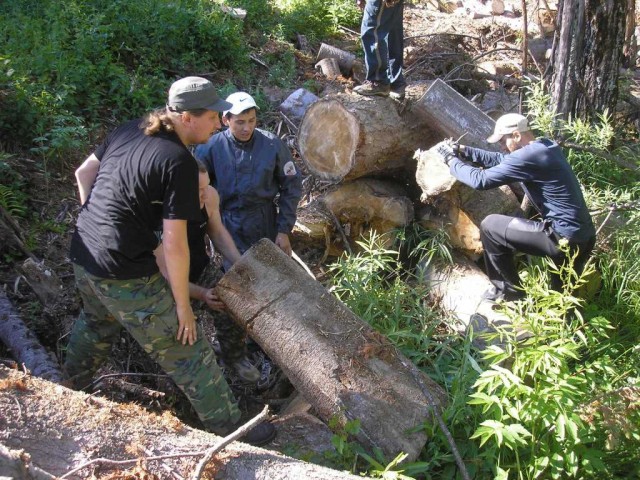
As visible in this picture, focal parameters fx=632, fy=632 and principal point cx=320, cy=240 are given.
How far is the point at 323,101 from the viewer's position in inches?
192

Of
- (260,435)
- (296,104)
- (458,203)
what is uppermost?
(296,104)

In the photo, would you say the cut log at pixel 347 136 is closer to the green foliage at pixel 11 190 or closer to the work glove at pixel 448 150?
the work glove at pixel 448 150

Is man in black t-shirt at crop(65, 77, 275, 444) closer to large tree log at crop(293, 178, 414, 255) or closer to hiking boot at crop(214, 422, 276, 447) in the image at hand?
hiking boot at crop(214, 422, 276, 447)

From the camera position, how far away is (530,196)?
452 centimetres

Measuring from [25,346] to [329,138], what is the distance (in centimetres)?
260

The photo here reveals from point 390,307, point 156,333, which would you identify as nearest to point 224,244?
point 156,333

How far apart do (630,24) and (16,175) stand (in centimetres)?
767

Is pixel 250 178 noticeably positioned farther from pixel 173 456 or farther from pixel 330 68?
pixel 330 68

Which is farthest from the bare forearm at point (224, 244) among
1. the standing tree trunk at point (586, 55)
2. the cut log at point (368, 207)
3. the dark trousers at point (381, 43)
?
the standing tree trunk at point (586, 55)

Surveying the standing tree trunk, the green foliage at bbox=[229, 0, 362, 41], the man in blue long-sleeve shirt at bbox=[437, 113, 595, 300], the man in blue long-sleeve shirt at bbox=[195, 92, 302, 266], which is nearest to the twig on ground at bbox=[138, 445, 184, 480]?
the man in blue long-sleeve shirt at bbox=[195, 92, 302, 266]

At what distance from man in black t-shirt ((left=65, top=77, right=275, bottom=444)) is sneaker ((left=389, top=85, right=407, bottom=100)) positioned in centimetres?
224

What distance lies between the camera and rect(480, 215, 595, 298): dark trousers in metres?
4.37

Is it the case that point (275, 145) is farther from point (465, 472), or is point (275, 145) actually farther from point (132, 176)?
point (465, 472)

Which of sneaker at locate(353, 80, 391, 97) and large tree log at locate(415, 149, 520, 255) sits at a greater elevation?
sneaker at locate(353, 80, 391, 97)
